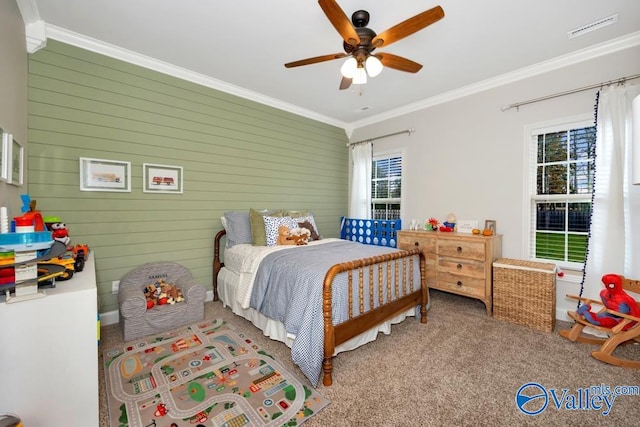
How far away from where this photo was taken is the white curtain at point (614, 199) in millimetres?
2461

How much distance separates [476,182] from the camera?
3.56 meters

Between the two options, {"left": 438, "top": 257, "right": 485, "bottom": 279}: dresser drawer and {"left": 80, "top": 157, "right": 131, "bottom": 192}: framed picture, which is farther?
{"left": 438, "top": 257, "right": 485, "bottom": 279}: dresser drawer

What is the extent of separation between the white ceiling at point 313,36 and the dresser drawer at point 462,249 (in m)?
1.99

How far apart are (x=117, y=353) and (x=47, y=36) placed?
2893mm

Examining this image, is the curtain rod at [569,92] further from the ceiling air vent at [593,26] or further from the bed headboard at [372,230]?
the bed headboard at [372,230]

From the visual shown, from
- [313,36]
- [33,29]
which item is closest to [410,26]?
[313,36]

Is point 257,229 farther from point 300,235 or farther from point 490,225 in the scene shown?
point 490,225

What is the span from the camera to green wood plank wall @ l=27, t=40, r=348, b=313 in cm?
254

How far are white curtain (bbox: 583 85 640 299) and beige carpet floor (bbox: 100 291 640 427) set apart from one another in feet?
2.27

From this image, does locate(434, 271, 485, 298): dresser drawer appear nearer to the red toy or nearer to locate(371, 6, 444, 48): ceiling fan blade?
the red toy

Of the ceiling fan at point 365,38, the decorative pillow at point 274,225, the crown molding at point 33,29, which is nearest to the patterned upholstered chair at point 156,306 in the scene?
the decorative pillow at point 274,225

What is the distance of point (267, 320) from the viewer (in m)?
2.57

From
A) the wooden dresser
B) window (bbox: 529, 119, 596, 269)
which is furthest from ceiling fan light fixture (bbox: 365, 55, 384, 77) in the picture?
window (bbox: 529, 119, 596, 269)

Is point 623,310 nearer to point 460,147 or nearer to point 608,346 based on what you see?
point 608,346
